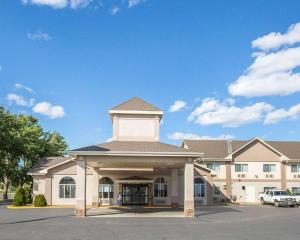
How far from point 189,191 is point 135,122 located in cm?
1014

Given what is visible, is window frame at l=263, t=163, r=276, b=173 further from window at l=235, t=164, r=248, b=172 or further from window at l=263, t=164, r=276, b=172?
window at l=235, t=164, r=248, b=172

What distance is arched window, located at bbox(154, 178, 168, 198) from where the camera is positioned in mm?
46500

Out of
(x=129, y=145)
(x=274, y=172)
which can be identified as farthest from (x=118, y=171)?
(x=274, y=172)

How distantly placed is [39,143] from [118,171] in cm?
2411

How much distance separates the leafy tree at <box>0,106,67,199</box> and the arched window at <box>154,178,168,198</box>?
19142mm

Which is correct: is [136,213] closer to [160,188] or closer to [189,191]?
[189,191]

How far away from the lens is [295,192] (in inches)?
2157

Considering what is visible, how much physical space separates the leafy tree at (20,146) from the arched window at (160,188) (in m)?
19.1

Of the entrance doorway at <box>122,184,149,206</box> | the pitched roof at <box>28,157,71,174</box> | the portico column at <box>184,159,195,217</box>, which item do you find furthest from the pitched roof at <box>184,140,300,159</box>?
the portico column at <box>184,159,195,217</box>

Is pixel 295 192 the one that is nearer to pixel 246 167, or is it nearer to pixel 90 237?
Answer: pixel 246 167

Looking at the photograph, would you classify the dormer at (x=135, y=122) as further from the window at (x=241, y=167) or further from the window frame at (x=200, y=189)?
the window at (x=241, y=167)

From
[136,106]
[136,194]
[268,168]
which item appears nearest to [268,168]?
[268,168]

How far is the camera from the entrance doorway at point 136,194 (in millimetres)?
45844

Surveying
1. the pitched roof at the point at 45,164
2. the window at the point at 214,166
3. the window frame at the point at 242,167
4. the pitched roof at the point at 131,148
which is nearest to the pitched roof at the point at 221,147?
the window at the point at 214,166
